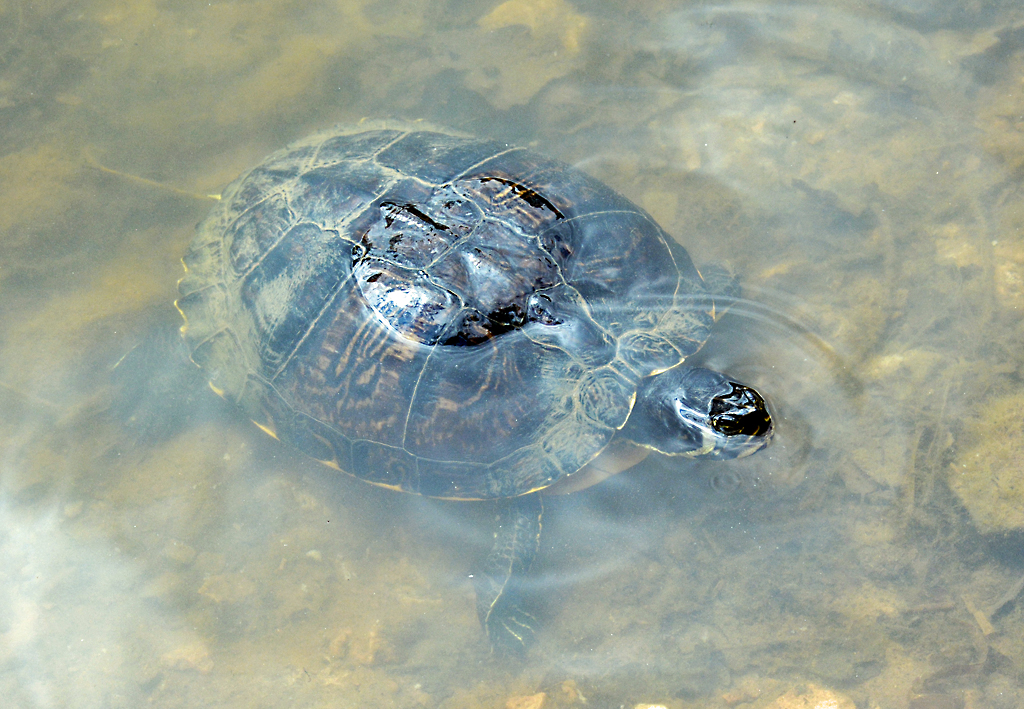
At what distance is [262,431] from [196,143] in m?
2.54

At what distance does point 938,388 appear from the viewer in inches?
148

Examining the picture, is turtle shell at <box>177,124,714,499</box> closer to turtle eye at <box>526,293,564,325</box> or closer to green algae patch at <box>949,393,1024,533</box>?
turtle eye at <box>526,293,564,325</box>

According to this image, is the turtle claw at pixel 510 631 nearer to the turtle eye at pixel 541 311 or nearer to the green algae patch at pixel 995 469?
the turtle eye at pixel 541 311

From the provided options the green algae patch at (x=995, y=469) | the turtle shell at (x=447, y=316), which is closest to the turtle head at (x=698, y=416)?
the turtle shell at (x=447, y=316)

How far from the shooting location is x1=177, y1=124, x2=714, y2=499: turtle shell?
3391 mm

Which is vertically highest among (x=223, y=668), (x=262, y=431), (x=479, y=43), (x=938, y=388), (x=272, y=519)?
(x=479, y=43)

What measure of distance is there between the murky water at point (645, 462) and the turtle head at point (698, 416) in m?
0.34

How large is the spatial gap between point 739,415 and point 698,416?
0.21 meters

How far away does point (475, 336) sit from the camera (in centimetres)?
336

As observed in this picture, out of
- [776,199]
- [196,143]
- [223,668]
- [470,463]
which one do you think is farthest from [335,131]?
[223,668]

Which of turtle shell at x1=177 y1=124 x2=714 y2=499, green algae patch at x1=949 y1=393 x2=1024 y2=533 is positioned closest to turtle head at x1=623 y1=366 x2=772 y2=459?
turtle shell at x1=177 y1=124 x2=714 y2=499

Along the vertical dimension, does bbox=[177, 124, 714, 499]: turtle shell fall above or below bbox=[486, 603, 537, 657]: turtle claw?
above

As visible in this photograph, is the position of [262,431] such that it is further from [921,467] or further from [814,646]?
[921,467]

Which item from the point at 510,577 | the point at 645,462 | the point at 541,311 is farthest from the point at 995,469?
the point at 510,577
